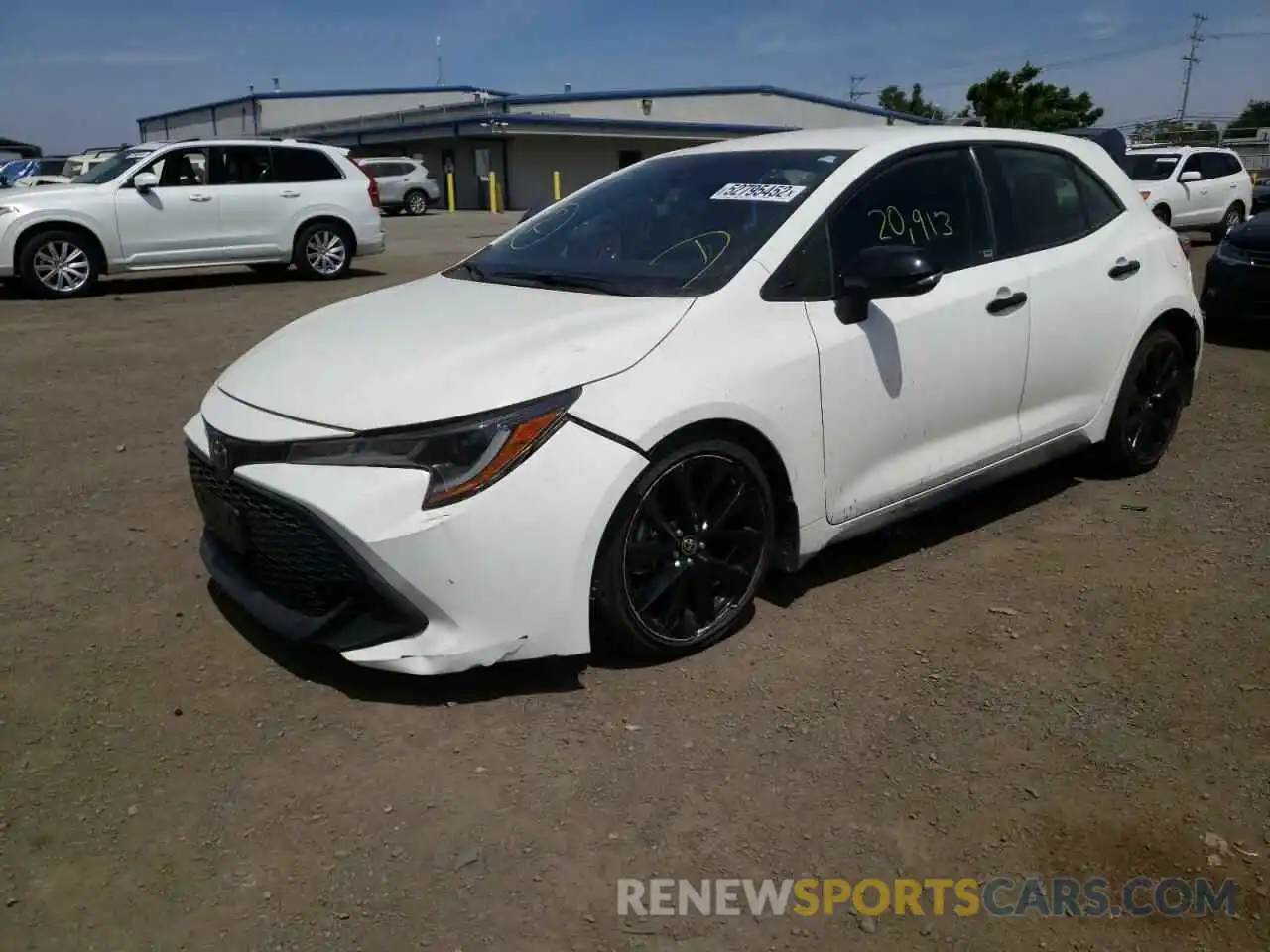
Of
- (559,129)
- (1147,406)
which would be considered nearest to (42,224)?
(1147,406)

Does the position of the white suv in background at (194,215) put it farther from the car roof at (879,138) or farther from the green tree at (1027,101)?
the green tree at (1027,101)

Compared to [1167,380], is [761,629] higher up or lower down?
lower down

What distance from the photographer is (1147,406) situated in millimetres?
5012

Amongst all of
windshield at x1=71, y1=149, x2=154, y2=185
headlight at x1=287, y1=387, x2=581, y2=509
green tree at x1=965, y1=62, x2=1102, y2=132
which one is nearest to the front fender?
windshield at x1=71, y1=149, x2=154, y2=185

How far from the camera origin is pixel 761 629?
3.64 metres

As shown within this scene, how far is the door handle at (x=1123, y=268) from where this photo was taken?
182 inches

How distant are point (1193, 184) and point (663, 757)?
1841cm

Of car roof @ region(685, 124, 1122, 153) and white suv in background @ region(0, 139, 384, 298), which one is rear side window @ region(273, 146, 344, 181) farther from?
car roof @ region(685, 124, 1122, 153)

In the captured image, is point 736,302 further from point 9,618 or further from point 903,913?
point 9,618

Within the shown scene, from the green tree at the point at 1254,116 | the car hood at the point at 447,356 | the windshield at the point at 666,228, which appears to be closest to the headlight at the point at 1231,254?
the windshield at the point at 666,228

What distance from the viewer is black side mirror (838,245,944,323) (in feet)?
11.2

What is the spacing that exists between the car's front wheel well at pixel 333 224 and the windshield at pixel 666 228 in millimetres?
9406

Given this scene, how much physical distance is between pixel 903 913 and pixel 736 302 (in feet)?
6.11

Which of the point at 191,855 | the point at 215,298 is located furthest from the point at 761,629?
the point at 215,298
